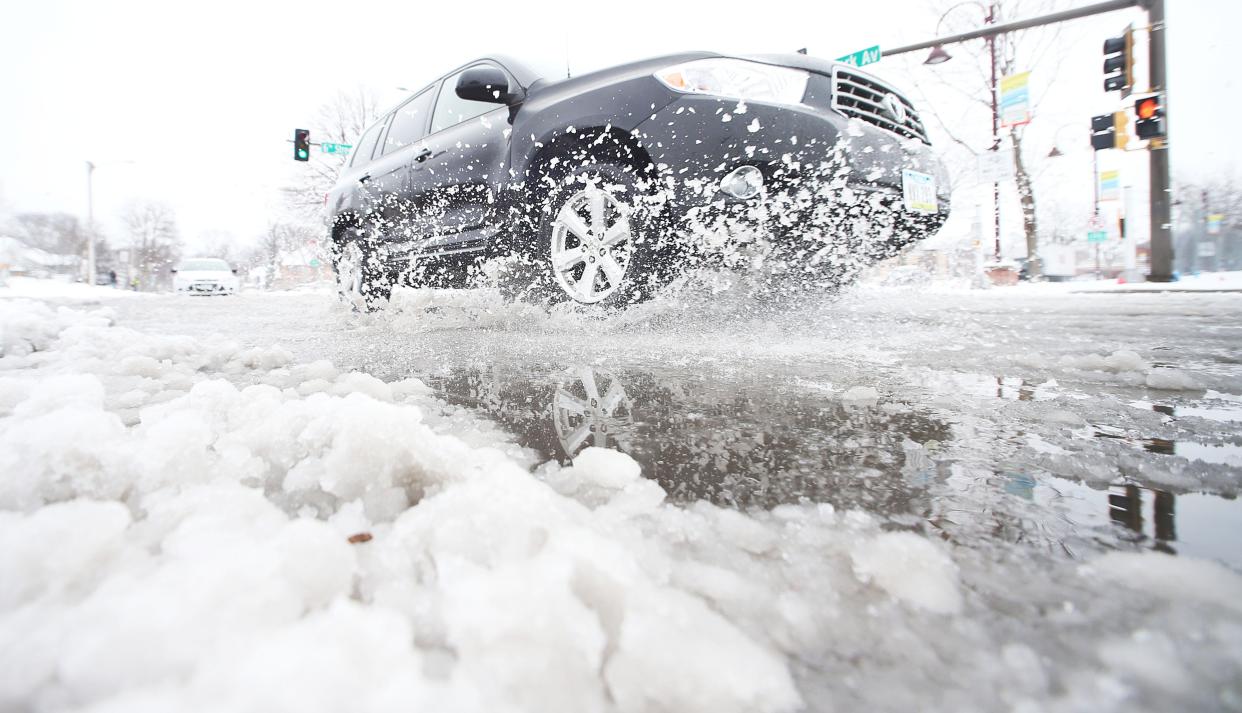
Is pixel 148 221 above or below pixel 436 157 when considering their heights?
above

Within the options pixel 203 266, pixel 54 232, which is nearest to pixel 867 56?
pixel 203 266

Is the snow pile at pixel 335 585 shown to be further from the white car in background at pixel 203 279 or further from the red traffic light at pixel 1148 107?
the white car in background at pixel 203 279

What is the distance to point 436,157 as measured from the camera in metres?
4.04

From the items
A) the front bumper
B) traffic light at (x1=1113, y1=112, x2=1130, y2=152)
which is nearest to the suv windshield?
the front bumper

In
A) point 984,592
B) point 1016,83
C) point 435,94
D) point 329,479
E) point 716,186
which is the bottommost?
point 984,592

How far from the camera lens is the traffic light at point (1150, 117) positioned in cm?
973

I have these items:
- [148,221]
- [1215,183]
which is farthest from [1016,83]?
[148,221]

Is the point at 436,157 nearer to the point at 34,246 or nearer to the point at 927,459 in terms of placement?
the point at 927,459

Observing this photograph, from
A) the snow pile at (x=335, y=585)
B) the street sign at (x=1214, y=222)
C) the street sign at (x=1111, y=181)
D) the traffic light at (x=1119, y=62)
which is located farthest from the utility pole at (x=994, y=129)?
the street sign at (x=1214, y=222)

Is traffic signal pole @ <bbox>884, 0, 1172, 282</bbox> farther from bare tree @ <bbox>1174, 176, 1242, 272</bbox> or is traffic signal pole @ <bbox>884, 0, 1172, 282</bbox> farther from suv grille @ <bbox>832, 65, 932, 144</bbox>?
bare tree @ <bbox>1174, 176, 1242, 272</bbox>

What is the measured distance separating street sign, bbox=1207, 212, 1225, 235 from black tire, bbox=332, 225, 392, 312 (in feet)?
198

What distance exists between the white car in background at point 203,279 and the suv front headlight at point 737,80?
22.2 metres

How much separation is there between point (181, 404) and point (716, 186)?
2.18 meters

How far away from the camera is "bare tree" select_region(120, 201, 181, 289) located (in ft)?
199
